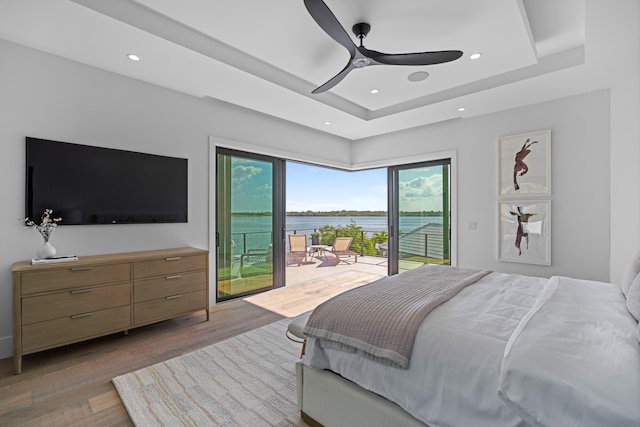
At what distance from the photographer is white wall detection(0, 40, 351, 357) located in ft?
8.18

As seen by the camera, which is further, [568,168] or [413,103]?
[413,103]

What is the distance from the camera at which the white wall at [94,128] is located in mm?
2492

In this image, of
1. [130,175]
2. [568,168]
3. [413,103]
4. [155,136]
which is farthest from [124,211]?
[568,168]

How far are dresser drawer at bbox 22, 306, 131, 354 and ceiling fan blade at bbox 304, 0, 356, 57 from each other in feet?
9.46

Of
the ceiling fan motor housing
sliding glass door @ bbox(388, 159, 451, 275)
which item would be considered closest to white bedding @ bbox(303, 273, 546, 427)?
the ceiling fan motor housing

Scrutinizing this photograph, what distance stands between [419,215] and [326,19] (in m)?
3.76

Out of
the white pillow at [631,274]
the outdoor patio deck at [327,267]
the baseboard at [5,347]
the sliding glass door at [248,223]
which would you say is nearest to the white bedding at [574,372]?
the white pillow at [631,274]

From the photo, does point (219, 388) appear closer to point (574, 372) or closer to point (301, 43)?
point (574, 372)

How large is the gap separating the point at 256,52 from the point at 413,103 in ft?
7.18

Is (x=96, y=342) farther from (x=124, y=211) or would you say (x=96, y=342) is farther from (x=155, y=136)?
(x=155, y=136)

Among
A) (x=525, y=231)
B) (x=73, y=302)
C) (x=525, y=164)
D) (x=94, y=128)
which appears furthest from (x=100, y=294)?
(x=525, y=164)

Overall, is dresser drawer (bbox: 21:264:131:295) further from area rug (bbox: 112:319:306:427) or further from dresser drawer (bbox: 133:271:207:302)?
area rug (bbox: 112:319:306:427)

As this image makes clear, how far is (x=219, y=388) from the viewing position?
6.92 ft

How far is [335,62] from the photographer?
9.70 ft
